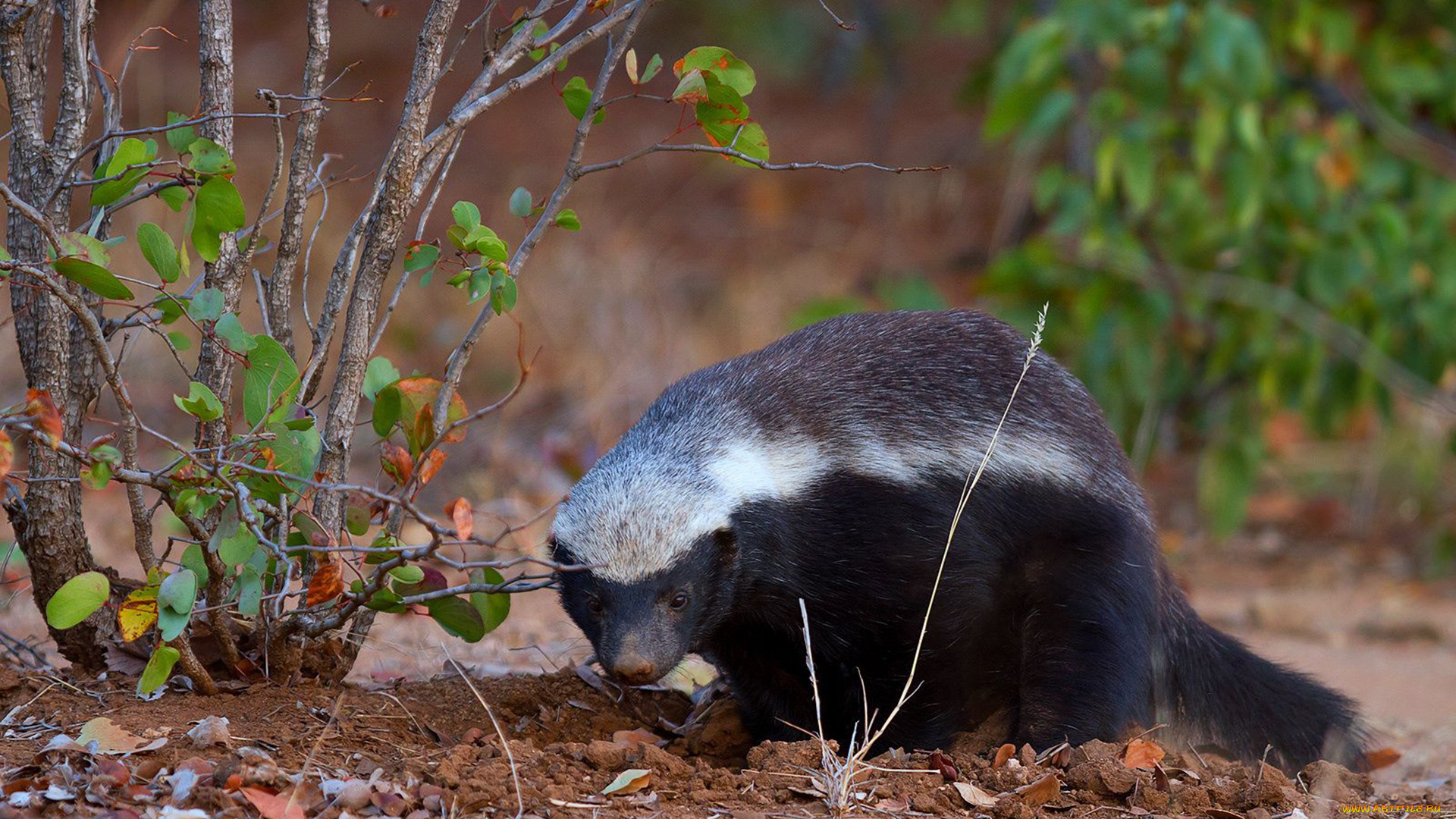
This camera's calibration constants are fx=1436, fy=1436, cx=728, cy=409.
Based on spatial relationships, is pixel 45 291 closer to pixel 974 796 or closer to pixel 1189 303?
pixel 974 796

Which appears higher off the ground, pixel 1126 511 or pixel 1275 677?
pixel 1126 511

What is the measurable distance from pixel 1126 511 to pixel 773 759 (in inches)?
55.2

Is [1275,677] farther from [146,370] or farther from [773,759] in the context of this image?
[146,370]

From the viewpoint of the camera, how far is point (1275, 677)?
447 cm

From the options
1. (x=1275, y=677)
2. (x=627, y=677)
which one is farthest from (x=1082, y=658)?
(x=627, y=677)

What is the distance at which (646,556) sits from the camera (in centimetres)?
374

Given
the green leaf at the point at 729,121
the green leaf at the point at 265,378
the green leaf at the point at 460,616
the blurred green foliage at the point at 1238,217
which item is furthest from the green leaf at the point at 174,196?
the blurred green foliage at the point at 1238,217

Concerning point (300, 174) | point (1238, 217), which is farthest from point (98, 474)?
point (1238, 217)

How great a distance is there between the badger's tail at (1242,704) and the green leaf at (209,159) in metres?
2.90

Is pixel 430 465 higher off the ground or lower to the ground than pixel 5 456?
higher

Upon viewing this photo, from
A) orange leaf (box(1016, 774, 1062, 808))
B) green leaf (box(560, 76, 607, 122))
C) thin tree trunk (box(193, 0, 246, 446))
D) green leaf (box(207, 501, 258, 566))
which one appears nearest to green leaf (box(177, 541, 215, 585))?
green leaf (box(207, 501, 258, 566))

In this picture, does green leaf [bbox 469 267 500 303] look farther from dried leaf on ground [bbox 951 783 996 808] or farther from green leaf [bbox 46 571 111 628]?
dried leaf on ground [bbox 951 783 996 808]

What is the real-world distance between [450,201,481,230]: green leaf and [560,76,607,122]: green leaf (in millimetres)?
491

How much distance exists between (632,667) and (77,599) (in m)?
1.31
